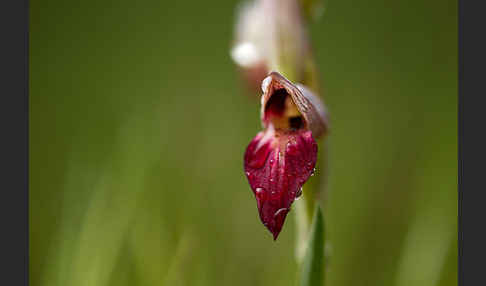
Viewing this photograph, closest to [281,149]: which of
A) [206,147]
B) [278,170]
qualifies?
[278,170]

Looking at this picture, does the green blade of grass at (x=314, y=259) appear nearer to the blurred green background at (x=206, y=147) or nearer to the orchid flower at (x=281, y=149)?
the orchid flower at (x=281, y=149)

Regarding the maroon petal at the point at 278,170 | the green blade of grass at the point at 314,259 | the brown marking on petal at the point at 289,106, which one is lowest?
the green blade of grass at the point at 314,259

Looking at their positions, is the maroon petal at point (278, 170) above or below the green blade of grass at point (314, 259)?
above

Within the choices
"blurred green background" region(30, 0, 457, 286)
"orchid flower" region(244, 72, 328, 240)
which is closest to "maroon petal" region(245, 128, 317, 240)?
"orchid flower" region(244, 72, 328, 240)

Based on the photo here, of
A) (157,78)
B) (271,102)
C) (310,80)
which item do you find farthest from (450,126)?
(157,78)

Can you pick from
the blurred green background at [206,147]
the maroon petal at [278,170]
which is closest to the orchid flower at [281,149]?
the maroon petal at [278,170]

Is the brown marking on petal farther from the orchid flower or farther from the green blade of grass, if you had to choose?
the green blade of grass

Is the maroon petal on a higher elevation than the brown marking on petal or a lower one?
lower
